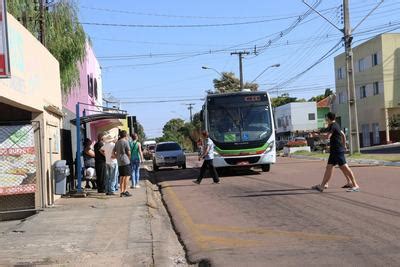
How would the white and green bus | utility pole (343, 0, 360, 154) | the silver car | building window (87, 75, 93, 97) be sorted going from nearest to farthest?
the white and green bus, the silver car, utility pole (343, 0, 360, 154), building window (87, 75, 93, 97)

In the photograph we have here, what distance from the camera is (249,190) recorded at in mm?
15398

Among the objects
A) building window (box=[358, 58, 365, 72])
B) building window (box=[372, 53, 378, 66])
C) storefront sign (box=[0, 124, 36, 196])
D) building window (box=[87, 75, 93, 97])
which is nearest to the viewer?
storefront sign (box=[0, 124, 36, 196])

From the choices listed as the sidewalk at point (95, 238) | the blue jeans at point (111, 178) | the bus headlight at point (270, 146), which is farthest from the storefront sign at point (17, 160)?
the bus headlight at point (270, 146)

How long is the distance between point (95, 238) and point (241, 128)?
41.7 feet

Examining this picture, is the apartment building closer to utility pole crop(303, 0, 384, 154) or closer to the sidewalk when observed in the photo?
utility pole crop(303, 0, 384, 154)

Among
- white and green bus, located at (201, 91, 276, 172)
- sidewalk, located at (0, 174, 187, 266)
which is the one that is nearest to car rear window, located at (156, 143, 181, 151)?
white and green bus, located at (201, 91, 276, 172)

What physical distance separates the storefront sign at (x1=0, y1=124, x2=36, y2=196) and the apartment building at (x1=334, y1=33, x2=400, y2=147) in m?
45.5

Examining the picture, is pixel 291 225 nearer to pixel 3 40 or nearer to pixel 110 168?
pixel 3 40

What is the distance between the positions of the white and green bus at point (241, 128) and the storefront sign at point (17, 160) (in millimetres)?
8902

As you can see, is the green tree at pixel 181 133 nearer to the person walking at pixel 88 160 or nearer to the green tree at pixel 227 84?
the green tree at pixel 227 84

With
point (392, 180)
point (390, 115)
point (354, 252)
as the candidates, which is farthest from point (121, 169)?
point (390, 115)

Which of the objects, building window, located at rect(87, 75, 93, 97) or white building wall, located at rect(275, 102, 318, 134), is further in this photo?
white building wall, located at rect(275, 102, 318, 134)

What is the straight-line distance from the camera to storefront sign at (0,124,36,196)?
13.0 meters

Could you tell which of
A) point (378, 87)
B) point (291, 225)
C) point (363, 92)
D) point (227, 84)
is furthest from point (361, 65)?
point (291, 225)
